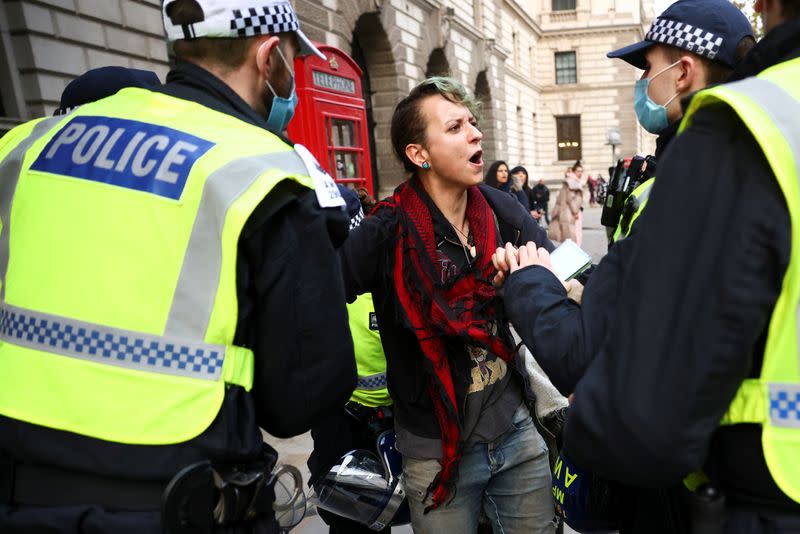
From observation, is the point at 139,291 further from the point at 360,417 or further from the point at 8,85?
the point at 8,85

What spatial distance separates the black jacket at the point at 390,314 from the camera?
188cm

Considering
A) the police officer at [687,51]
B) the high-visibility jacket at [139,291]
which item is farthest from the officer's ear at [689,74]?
the high-visibility jacket at [139,291]

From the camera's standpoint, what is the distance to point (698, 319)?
2.80 ft

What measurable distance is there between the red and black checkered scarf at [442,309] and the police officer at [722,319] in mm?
851

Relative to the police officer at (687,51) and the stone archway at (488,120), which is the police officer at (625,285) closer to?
the police officer at (687,51)

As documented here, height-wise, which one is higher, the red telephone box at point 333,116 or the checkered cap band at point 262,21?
the red telephone box at point 333,116

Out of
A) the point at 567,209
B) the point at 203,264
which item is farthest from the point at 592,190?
the point at 203,264

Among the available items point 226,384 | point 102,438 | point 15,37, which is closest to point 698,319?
point 226,384

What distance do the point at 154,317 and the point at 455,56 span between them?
15.4 m

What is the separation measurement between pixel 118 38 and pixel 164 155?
217 inches

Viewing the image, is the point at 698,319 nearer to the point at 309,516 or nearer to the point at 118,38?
the point at 309,516

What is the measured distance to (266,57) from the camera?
1397 millimetres

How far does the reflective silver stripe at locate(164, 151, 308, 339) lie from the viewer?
3.62 ft

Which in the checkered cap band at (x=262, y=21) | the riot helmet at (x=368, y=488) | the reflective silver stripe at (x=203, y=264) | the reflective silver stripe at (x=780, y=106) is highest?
the checkered cap band at (x=262, y=21)
